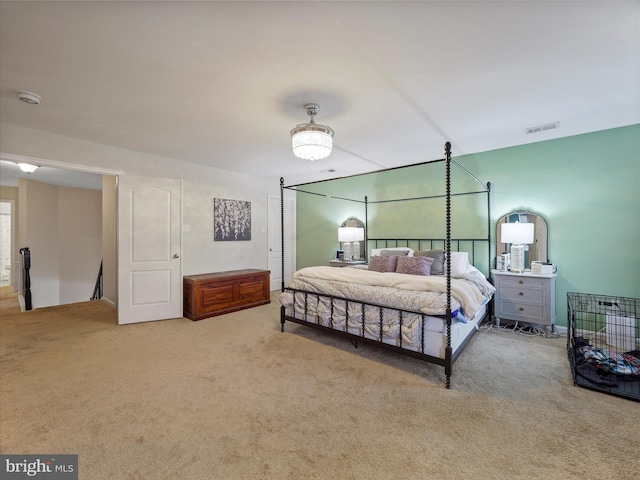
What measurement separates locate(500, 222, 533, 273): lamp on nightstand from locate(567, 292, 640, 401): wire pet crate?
24.7 inches

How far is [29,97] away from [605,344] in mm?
6382

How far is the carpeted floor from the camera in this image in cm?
154

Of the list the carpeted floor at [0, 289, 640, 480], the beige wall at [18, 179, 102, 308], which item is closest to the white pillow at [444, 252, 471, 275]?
the carpeted floor at [0, 289, 640, 480]

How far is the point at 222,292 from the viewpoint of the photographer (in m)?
4.56

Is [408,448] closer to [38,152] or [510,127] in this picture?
[510,127]

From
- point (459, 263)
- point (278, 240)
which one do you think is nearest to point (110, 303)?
point (278, 240)

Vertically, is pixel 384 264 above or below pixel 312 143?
below

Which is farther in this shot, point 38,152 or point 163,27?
point 38,152

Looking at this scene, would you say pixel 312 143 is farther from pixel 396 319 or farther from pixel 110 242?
pixel 110 242

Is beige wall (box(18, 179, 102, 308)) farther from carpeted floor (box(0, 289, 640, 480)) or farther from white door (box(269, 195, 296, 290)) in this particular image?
white door (box(269, 195, 296, 290))

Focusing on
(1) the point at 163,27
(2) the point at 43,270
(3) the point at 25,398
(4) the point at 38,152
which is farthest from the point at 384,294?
(2) the point at 43,270

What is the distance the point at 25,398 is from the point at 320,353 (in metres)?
2.47

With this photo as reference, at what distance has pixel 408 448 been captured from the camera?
165 centimetres

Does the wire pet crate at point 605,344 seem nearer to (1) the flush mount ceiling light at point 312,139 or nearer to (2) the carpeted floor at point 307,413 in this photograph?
(2) the carpeted floor at point 307,413
